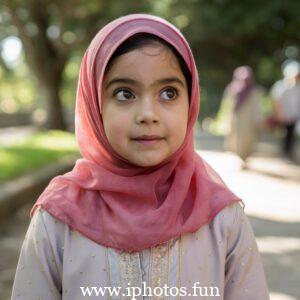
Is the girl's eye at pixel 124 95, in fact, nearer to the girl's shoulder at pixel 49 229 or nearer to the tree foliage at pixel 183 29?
the girl's shoulder at pixel 49 229

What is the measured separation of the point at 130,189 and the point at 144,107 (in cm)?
23

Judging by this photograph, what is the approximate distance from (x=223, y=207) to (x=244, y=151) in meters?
8.56

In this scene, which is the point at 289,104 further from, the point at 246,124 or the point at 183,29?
the point at 183,29

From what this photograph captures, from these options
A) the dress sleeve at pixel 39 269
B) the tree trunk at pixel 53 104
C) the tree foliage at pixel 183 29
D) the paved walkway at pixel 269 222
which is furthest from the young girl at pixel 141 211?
the tree trunk at pixel 53 104

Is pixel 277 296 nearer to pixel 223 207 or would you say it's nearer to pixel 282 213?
pixel 223 207

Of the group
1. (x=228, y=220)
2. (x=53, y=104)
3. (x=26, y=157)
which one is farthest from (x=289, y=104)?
(x=228, y=220)

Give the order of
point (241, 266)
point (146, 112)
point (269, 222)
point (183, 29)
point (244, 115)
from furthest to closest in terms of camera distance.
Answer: point (183, 29) < point (244, 115) < point (269, 222) < point (241, 266) < point (146, 112)

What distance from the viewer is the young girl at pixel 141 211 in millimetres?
1686

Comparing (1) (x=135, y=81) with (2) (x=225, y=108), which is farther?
(2) (x=225, y=108)

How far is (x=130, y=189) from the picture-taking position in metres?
1.70

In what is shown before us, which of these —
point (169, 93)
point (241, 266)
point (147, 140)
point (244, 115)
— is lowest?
point (244, 115)

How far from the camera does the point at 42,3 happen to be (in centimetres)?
1513

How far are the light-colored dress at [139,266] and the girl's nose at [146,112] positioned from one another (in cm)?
34

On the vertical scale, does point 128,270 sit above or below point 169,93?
below
